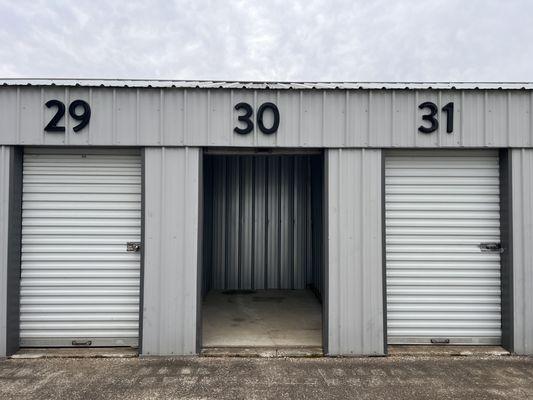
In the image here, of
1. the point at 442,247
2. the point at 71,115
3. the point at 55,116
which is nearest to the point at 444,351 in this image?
the point at 442,247

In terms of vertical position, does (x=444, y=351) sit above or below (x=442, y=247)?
below

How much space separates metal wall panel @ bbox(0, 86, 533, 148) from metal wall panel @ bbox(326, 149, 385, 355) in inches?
16.1

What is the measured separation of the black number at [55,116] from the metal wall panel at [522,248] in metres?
6.85

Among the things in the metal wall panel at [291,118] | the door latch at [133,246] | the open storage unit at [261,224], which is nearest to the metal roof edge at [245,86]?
the metal wall panel at [291,118]

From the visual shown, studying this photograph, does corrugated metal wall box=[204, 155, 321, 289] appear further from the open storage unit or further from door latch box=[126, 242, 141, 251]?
door latch box=[126, 242, 141, 251]

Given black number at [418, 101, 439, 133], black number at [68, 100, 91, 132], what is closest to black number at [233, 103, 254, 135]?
black number at [68, 100, 91, 132]

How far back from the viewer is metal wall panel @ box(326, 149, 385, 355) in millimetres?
5121

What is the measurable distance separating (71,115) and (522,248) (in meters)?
7.07

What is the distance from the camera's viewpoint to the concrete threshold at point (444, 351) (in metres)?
5.09

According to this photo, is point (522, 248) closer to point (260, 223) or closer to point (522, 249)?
point (522, 249)

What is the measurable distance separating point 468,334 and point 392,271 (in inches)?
61.2

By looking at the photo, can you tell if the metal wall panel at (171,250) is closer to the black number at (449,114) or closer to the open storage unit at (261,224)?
the open storage unit at (261,224)

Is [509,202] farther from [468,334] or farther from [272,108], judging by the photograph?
[272,108]

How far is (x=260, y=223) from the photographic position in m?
9.32
